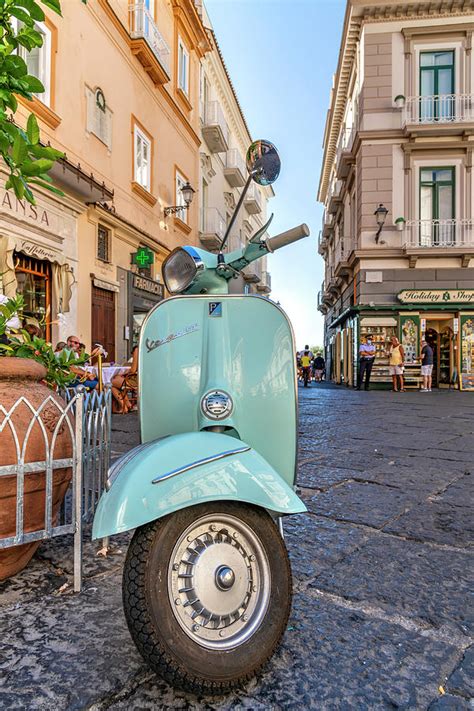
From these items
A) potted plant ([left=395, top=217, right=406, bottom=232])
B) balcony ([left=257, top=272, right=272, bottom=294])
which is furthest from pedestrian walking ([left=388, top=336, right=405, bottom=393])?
balcony ([left=257, top=272, right=272, bottom=294])

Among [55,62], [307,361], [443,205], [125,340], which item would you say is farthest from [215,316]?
[443,205]

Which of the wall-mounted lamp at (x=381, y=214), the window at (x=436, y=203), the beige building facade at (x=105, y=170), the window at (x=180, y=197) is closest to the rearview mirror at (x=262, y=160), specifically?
the beige building facade at (x=105, y=170)

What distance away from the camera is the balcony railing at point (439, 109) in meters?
16.0

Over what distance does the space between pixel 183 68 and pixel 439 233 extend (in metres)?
9.85

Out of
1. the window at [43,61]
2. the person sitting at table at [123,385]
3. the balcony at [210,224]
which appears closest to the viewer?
the person sitting at table at [123,385]

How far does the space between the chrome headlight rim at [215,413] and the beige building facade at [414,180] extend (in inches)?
600

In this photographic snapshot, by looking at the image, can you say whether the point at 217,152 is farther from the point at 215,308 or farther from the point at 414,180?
the point at 215,308

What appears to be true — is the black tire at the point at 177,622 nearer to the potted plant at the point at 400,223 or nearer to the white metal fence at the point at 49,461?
the white metal fence at the point at 49,461

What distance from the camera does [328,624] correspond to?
152 cm

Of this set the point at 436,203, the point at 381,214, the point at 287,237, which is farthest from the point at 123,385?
the point at 436,203

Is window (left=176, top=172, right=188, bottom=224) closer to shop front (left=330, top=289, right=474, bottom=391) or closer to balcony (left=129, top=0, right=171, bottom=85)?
balcony (left=129, top=0, right=171, bottom=85)

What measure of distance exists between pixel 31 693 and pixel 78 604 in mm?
439

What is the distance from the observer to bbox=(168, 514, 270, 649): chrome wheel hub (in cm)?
121

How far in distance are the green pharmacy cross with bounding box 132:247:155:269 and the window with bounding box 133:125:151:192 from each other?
1.70 m
